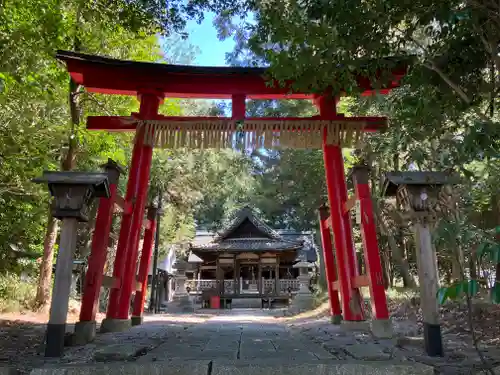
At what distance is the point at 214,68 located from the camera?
6328 millimetres

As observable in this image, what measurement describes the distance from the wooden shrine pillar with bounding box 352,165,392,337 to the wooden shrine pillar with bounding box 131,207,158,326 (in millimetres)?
3798

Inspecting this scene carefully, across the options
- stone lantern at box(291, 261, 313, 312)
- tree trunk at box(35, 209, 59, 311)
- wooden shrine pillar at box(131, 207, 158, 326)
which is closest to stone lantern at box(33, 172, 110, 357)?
wooden shrine pillar at box(131, 207, 158, 326)

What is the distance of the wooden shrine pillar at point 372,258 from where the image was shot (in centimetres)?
477

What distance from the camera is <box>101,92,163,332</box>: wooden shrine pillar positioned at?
5.55m

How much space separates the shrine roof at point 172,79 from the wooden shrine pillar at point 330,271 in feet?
7.40

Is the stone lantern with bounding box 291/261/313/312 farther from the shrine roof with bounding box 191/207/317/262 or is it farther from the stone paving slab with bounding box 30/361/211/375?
the stone paving slab with bounding box 30/361/211/375

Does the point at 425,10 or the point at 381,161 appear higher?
the point at 381,161

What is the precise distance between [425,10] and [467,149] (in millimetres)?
1564

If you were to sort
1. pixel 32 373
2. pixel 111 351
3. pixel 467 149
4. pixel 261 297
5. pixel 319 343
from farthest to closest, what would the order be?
pixel 261 297, pixel 319 343, pixel 467 149, pixel 111 351, pixel 32 373

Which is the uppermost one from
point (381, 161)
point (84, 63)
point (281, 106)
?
point (281, 106)

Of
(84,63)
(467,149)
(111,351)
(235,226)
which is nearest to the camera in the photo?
(111,351)

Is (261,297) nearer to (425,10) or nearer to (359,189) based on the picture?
(359,189)

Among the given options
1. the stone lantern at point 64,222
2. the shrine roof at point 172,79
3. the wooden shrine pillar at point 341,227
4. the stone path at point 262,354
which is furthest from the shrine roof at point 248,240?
the stone lantern at point 64,222

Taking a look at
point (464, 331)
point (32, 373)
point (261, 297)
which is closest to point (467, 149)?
point (464, 331)
